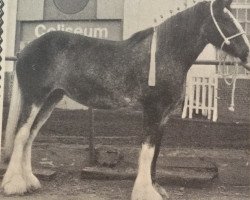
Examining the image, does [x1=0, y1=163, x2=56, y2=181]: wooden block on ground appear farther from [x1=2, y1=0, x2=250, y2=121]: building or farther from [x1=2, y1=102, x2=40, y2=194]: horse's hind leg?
[x1=2, y1=0, x2=250, y2=121]: building

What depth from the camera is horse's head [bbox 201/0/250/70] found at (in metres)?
3.32

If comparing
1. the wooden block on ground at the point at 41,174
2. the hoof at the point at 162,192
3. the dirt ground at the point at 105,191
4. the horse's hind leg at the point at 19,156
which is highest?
the horse's hind leg at the point at 19,156

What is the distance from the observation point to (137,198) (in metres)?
3.31

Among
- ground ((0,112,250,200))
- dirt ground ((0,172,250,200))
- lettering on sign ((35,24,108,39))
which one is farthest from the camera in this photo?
lettering on sign ((35,24,108,39))

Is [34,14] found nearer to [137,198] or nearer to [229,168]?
[229,168]

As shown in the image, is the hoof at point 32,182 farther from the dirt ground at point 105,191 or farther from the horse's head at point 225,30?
the horse's head at point 225,30

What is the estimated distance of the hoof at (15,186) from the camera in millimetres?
3404

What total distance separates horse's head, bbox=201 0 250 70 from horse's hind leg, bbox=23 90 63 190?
1367mm

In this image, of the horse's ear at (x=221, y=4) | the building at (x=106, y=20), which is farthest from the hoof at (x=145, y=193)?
the building at (x=106, y=20)

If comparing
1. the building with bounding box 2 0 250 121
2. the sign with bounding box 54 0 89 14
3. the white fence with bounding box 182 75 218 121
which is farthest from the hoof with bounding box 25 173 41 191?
Answer: the sign with bounding box 54 0 89 14

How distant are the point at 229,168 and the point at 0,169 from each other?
2.24 m

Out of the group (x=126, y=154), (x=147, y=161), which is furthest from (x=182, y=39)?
(x=126, y=154)

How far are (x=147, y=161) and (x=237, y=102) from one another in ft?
14.5

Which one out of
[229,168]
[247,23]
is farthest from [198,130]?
[247,23]
